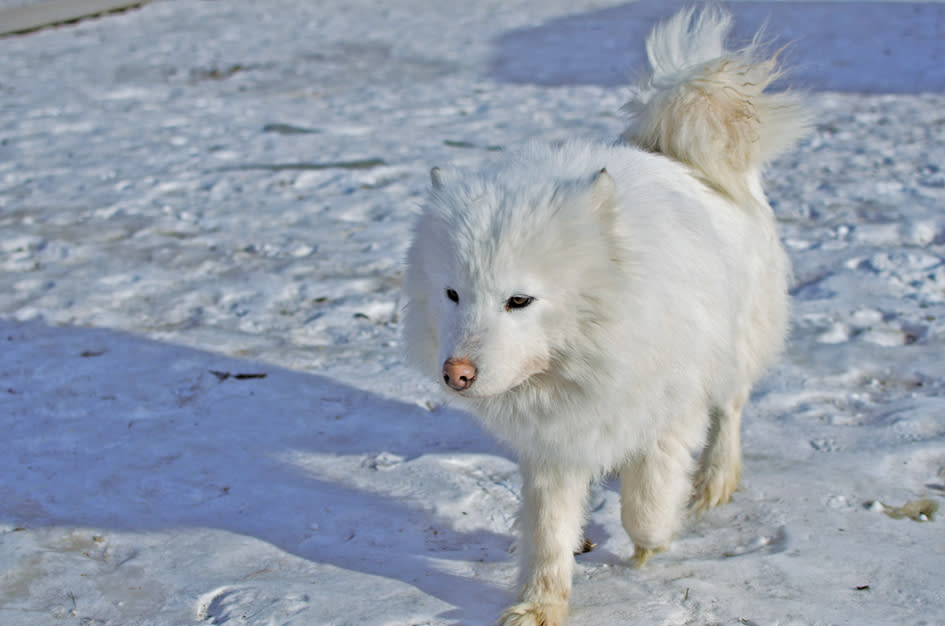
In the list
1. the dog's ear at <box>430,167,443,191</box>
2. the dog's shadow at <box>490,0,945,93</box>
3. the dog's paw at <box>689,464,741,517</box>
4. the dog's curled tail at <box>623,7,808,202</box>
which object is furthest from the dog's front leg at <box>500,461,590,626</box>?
the dog's shadow at <box>490,0,945,93</box>

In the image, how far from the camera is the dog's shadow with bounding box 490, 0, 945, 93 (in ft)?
33.1

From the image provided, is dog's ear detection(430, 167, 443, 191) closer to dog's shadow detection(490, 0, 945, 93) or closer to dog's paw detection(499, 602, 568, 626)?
dog's paw detection(499, 602, 568, 626)

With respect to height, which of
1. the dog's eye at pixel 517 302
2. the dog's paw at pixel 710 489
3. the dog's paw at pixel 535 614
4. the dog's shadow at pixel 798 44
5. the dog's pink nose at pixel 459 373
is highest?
the dog's eye at pixel 517 302

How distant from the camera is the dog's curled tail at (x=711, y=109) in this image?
10.7 feet

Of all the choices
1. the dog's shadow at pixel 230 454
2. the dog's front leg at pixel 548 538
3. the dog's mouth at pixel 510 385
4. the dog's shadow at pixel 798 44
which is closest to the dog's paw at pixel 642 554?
the dog's front leg at pixel 548 538

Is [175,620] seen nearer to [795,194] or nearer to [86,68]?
[795,194]

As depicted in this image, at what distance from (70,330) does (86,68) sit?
7.81 m

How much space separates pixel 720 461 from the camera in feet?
11.3

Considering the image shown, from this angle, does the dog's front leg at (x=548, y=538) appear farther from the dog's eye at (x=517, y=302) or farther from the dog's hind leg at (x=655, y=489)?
the dog's eye at (x=517, y=302)

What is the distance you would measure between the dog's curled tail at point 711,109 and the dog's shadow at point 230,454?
56.0 inches

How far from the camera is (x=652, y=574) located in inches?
116

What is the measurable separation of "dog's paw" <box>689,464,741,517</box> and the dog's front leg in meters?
0.74

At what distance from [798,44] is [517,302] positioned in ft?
35.0

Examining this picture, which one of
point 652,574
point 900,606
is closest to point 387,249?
point 652,574
